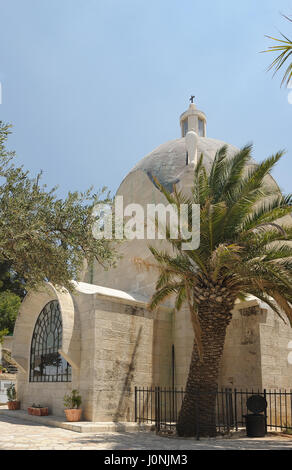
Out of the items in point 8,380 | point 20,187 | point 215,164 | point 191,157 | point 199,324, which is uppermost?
point 191,157

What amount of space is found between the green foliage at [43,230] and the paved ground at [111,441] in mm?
3081

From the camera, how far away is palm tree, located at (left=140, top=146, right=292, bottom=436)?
348 inches

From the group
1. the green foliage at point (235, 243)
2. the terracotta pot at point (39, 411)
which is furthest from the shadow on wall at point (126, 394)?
the green foliage at point (235, 243)

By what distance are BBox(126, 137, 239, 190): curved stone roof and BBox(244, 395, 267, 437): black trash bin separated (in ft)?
33.7

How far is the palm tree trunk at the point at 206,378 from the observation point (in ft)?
30.4

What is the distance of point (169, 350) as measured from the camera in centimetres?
1373

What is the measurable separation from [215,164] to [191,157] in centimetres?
543

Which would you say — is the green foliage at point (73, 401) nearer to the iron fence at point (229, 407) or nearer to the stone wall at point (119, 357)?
the stone wall at point (119, 357)

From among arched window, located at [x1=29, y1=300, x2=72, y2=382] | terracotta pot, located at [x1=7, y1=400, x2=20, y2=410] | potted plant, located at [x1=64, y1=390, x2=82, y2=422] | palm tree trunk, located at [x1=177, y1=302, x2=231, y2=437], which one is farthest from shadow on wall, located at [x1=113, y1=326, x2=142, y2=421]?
terracotta pot, located at [x1=7, y1=400, x2=20, y2=410]

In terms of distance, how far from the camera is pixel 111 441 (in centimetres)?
861

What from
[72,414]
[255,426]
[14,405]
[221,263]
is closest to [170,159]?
[221,263]

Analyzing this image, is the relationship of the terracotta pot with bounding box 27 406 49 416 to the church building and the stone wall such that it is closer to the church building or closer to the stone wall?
the church building

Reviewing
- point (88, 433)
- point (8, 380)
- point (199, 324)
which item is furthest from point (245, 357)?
point (8, 380)

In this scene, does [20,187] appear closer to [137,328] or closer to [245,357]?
[137,328]
